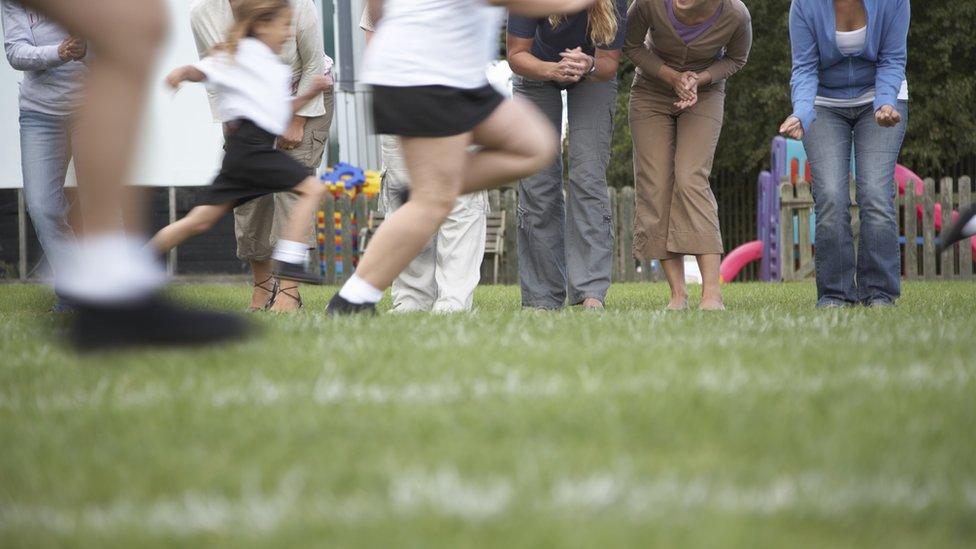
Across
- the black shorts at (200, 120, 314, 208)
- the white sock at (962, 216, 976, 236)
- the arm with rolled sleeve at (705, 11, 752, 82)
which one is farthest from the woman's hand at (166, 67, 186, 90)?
the white sock at (962, 216, 976, 236)

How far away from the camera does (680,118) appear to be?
745 cm

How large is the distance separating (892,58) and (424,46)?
11.2 feet

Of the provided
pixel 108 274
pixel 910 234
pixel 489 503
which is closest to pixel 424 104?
pixel 108 274

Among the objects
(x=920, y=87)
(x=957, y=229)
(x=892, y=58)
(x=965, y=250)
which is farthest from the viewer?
(x=920, y=87)

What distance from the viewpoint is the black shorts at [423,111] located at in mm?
4719

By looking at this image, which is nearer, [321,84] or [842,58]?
[321,84]

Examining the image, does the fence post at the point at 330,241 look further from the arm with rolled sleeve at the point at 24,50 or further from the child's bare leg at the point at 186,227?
the child's bare leg at the point at 186,227

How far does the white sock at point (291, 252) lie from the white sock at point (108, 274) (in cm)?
288

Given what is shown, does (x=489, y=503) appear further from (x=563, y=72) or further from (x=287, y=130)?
(x=287, y=130)

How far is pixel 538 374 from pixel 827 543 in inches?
57.8

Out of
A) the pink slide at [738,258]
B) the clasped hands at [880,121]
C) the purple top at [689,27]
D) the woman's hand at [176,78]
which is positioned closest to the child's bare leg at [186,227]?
the woman's hand at [176,78]

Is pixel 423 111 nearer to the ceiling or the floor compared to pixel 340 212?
nearer to the ceiling

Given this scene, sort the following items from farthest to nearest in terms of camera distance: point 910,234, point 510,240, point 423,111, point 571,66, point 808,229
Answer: point 510,240
point 910,234
point 808,229
point 571,66
point 423,111

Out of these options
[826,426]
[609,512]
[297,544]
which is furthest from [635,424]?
[297,544]
